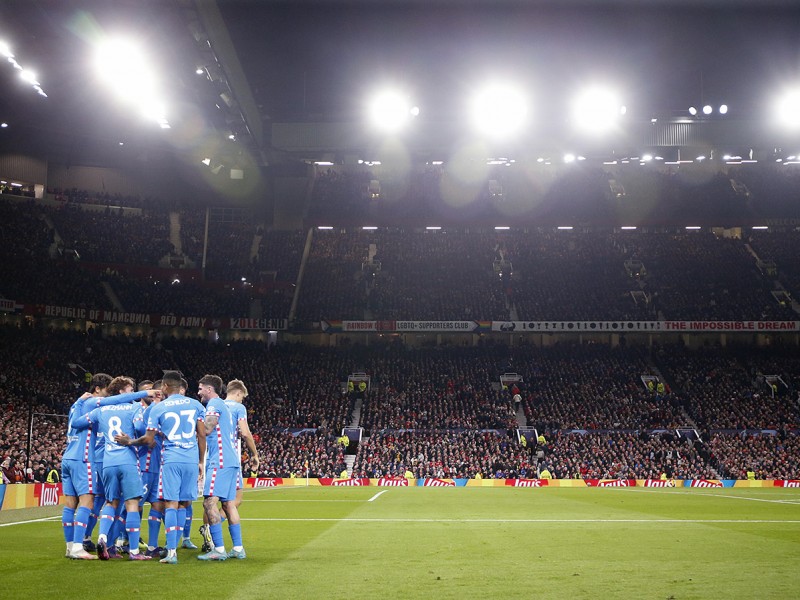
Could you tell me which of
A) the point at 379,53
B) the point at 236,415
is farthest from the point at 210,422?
the point at 379,53

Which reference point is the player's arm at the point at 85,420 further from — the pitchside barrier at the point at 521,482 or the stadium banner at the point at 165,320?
the stadium banner at the point at 165,320

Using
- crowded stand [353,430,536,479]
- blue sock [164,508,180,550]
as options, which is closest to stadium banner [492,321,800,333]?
crowded stand [353,430,536,479]

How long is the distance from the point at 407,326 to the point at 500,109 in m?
22.8

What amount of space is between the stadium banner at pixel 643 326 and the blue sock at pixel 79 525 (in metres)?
48.1

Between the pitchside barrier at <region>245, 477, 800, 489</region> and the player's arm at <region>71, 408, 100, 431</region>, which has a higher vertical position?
the player's arm at <region>71, 408, 100, 431</region>

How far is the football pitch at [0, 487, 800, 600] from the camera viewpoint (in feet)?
26.5

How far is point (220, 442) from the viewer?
10.4m

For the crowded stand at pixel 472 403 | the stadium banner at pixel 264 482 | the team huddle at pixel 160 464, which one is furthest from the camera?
the crowded stand at pixel 472 403

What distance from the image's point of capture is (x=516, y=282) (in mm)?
61250

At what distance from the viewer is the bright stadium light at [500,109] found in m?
37.4

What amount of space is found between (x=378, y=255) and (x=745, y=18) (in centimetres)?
3699

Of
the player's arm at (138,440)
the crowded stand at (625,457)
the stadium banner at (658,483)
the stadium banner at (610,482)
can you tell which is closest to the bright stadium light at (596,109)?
the crowded stand at (625,457)

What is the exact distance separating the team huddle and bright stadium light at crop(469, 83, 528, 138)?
2926cm

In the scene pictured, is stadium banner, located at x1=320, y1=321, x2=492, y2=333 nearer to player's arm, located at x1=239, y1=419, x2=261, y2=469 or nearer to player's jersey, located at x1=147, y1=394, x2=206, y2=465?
player's arm, located at x1=239, y1=419, x2=261, y2=469
